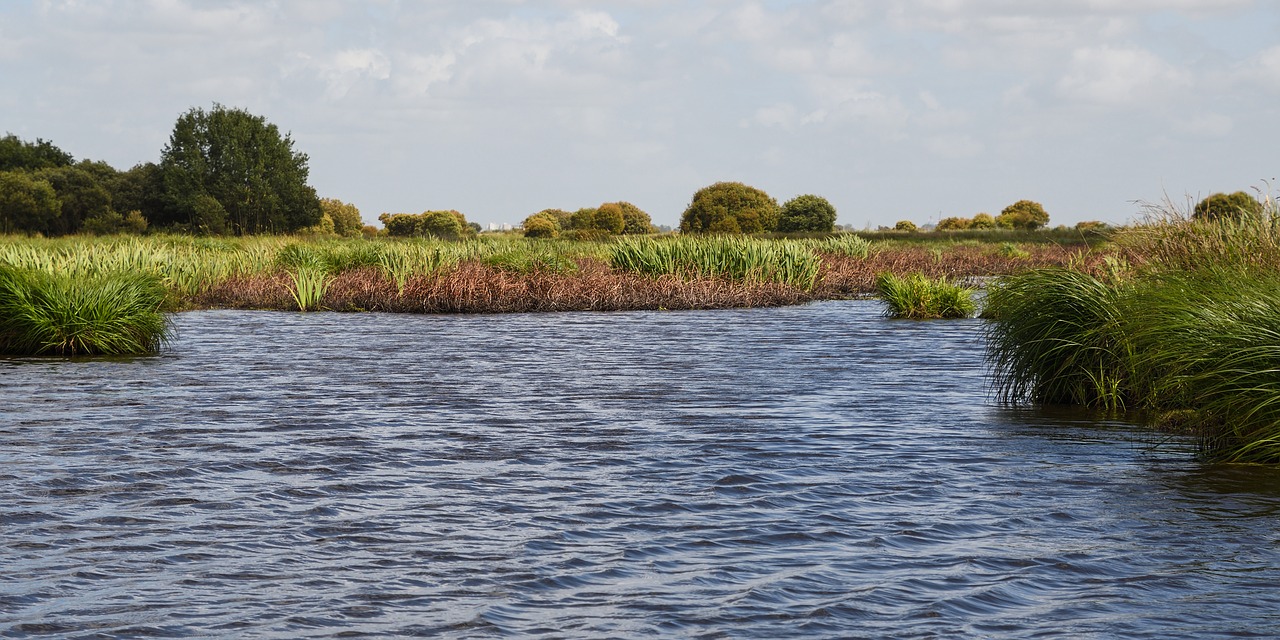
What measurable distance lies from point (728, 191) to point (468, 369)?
61.8 meters

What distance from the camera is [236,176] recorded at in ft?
241

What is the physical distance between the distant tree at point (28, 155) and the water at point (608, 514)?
7258cm

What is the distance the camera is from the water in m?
6.01

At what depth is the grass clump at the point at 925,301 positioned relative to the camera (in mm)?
27312

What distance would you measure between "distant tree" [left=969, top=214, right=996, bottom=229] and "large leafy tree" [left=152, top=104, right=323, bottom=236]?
153ft

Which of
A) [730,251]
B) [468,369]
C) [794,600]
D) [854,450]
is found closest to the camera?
[794,600]

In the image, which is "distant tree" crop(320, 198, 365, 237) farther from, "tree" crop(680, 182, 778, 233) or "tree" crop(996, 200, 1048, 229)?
"tree" crop(996, 200, 1048, 229)

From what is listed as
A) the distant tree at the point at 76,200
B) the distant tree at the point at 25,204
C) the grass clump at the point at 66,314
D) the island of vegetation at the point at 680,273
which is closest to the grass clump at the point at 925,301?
the island of vegetation at the point at 680,273

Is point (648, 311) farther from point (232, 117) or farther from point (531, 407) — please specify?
point (232, 117)

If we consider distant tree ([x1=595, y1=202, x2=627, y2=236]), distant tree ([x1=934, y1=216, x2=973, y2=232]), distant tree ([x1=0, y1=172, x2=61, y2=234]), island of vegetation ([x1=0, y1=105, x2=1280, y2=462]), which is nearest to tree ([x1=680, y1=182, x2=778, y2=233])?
island of vegetation ([x1=0, y1=105, x2=1280, y2=462])

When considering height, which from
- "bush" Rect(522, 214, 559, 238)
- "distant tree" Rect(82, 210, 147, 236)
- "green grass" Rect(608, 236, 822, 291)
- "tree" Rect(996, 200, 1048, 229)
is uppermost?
"tree" Rect(996, 200, 1048, 229)

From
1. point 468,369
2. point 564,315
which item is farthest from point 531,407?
point 564,315

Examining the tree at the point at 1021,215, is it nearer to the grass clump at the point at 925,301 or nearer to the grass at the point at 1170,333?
the grass clump at the point at 925,301

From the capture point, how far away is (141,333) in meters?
19.1
